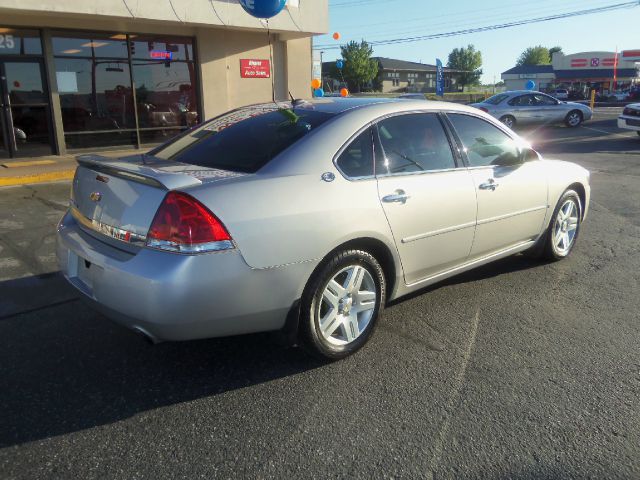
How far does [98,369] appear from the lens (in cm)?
318

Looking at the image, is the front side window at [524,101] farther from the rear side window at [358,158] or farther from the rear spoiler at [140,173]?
the rear spoiler at [140,173]

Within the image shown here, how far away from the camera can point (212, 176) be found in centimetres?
295

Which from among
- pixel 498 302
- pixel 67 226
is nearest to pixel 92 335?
pixel 67 226

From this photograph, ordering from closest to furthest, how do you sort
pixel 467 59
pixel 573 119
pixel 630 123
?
pixel 630 123 → pixel 573 119 → pixel 467 59

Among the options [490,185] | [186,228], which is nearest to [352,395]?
[186,228]

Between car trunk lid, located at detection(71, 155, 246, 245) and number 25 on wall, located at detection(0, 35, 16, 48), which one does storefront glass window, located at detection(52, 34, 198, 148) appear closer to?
number 25 on wall, located at detection(0, 35, 16, 48)

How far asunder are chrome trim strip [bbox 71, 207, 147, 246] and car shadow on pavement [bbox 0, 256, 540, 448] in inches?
18.5

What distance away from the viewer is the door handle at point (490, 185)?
161 inches

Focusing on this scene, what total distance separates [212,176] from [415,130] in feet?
5.27

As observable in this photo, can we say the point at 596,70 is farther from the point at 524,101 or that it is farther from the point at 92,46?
the point at 92,46

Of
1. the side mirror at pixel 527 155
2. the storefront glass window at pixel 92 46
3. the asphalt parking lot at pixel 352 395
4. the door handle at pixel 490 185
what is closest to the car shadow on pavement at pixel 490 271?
the asphalt parking lot at pixel 352 395

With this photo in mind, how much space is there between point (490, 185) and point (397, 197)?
1081 millimetres

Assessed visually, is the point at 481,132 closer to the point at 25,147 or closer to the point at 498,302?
the point at 498,302

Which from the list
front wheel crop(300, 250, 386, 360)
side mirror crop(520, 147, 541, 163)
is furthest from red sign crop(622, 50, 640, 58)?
front wheel crop(300, 250, 386, 360)
